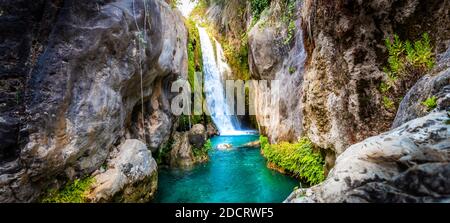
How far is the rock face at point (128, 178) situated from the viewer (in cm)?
600

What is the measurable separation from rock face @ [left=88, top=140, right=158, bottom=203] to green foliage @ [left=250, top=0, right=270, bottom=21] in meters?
8.50

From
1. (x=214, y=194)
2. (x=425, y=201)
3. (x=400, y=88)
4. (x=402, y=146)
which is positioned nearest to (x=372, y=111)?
(x=400, y=88)

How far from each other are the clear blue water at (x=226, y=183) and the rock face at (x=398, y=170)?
5.82 m

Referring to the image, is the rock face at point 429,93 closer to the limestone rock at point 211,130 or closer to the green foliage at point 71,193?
the green foliage at point 71,193

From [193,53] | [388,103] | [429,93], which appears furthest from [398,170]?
[193,53]

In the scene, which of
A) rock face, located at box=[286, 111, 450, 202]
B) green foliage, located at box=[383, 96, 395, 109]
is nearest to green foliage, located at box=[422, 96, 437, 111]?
rock face, located at box=[286, 111, 450, 202]

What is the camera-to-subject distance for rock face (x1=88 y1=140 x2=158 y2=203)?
236 inches

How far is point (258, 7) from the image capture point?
12.6m

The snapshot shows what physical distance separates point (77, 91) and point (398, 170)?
5.65m

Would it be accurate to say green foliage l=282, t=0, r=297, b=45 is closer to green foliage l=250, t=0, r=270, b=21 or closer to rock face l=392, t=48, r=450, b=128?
green foliage l=250, t=0, r=270, b=21

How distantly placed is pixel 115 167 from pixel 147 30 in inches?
148

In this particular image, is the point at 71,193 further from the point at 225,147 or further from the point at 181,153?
the point at 225,147

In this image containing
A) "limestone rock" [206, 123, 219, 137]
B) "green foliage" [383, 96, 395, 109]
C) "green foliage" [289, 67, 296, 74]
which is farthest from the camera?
"limestone rock" [206, 123, 219, 137]

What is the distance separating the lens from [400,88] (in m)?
4.56
